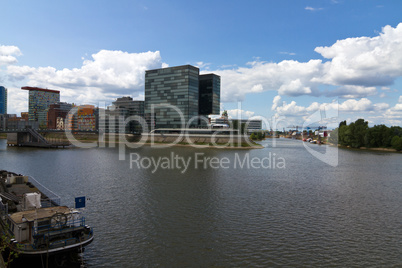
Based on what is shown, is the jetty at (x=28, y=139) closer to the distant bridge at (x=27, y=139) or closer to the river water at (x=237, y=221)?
the distant bridge at (x=27, y=139)

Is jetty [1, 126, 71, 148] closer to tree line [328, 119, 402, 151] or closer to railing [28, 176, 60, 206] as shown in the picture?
railing [28, 176, 60, 206]

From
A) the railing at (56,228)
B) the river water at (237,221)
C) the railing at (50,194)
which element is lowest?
the river water at (237,221)

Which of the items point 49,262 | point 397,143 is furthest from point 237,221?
point 397,143

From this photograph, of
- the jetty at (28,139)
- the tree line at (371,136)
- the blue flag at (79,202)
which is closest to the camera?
the blue flag at (79,202)

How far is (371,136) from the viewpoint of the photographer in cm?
17075

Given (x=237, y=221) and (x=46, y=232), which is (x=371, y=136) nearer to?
(x=237, y=221)

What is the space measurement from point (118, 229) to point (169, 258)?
895 cm

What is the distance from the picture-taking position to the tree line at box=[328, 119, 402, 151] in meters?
164

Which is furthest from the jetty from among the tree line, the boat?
the tree line

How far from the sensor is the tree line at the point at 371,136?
164 m

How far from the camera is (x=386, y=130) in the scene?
541 feet

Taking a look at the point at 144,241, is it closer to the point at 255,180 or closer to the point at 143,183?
the point at 143,183

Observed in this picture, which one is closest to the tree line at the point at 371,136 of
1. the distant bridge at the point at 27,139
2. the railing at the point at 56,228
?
the railing at the point at 56,228

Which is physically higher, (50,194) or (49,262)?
(50,194)
